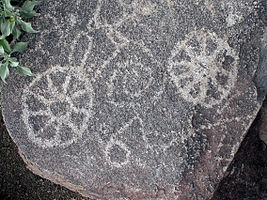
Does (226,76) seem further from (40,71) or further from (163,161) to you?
(40,71)

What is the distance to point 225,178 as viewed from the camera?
1.63 meters

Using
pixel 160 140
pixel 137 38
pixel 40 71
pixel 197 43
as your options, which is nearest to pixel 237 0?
pixel 197 43

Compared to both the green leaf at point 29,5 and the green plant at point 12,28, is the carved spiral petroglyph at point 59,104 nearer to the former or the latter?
the green plant at point 12,28

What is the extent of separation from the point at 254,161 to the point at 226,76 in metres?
0.60

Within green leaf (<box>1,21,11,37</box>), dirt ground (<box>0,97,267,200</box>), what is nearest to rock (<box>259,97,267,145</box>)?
dirt ground (<box>0,97,267,200</box>)

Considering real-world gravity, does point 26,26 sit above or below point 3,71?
above

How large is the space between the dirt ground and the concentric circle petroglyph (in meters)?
0.41

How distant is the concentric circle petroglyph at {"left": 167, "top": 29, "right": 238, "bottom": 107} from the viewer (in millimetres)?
1350

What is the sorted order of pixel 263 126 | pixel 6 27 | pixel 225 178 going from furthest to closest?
1. pixel 263 126
2. pixel 225 178
3. pixel 6 27

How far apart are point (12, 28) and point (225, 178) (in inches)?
43.3

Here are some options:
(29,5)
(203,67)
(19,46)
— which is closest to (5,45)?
(19,46)

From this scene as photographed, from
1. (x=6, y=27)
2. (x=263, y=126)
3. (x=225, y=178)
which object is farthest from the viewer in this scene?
(x=263, y=126)

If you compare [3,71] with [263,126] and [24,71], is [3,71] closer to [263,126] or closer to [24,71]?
[24,71]

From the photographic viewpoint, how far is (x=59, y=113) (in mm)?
1402
